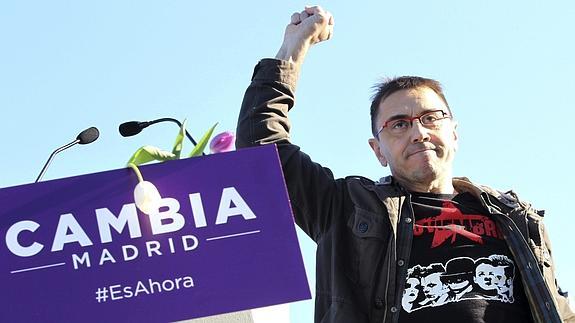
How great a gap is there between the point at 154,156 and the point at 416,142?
0.87 m

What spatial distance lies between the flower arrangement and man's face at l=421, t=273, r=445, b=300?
74 cm

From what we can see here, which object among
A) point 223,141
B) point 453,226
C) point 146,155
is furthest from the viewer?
Result: point 223,141

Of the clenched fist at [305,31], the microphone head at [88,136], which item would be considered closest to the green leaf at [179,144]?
the clenched fist at [305,31]

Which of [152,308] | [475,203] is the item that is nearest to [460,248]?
[475,203]

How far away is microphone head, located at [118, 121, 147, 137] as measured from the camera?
13.3 ft

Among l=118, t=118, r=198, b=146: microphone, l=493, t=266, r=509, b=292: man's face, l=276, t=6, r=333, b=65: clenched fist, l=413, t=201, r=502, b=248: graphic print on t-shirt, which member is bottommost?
l=493, t=266, r=509, b=292: man's face

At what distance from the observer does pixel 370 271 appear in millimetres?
2564

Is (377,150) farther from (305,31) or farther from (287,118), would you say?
(305,31)

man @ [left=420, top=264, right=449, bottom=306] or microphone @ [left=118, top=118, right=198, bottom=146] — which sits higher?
microphone @ [left=118, top=118, right=198, bottom=146]

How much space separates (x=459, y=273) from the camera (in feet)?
8.30

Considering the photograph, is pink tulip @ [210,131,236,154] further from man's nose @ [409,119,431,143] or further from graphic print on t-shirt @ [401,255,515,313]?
graphic print on t-shirt @ [401,255,515,313]

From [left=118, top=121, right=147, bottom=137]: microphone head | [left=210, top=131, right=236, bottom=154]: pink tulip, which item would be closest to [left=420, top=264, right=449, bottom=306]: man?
[left=210, top=131, right=236, bottom=154]: pink tulip

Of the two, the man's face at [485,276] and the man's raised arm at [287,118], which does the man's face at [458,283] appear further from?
the man's raised arm at [287,118]

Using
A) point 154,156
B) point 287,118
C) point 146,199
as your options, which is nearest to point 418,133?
point 287,118
